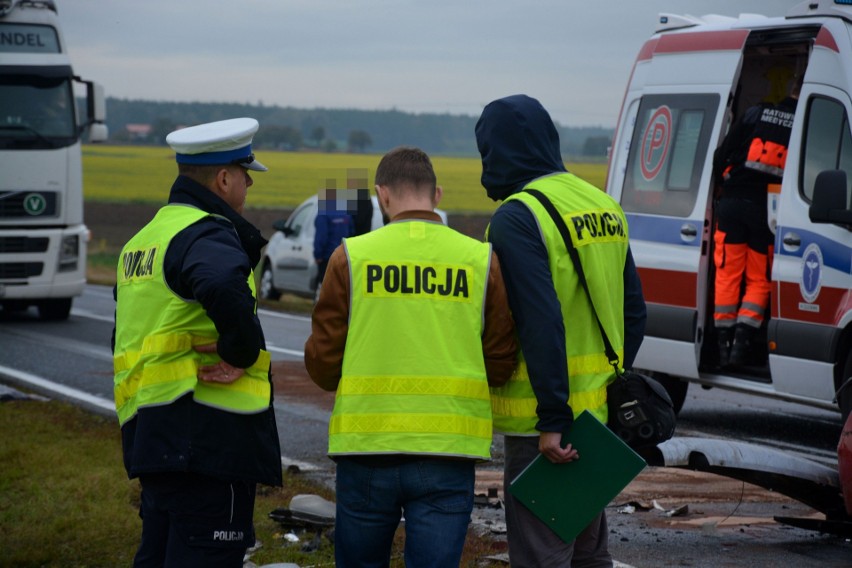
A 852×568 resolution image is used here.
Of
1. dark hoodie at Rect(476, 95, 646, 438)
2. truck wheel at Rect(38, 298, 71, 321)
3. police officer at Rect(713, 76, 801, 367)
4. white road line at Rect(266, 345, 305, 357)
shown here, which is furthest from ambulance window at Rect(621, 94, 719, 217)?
truck wheel at Rect(38, 298, 71, 321)

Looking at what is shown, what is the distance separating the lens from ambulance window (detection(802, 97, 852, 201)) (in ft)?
27.2

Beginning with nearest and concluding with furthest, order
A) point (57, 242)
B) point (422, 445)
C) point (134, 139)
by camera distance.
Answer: point (422, 445), point (57, 242), point (134, 139)

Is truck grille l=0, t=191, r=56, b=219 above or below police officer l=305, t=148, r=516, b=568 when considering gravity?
below

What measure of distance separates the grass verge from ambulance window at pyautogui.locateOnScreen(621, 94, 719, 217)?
3665 millimetres

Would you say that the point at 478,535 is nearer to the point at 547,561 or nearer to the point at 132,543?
the point at 132,543

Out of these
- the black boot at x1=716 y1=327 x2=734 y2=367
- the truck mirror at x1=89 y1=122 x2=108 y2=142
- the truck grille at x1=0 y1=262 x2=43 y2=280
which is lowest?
the truck grille at x1=0 y1=262 x2=43 y2=280

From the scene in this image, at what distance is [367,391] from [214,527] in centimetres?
66

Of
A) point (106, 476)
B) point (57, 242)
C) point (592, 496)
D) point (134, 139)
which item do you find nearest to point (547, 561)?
point (592, 496)

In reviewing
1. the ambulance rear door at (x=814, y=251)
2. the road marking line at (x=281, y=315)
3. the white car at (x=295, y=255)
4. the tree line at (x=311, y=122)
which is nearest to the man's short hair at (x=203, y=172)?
the ambulance rear door at (x=814, y=251)

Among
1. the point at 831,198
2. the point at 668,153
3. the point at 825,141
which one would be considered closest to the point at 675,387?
the point at 668,153

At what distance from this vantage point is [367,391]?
3.84m

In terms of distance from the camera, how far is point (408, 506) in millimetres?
3844

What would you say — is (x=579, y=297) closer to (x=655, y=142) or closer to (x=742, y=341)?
(x=742, y=341)

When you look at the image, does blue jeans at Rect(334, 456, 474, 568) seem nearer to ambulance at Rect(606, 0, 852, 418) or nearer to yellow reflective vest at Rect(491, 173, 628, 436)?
yellow reflective vest at Rect(491, 173, 628, 436)
